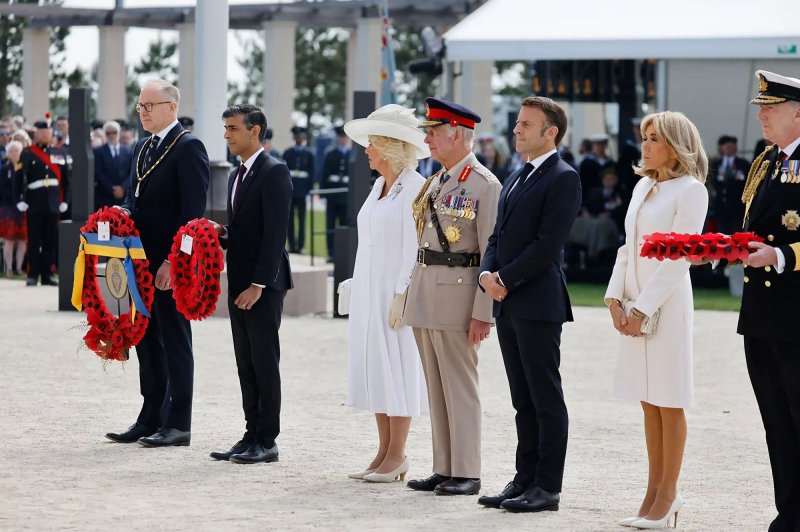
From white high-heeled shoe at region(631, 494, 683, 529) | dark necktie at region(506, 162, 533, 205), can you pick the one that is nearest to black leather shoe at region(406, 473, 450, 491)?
white high-heeled shoe at region(631, 494, 683, 529)

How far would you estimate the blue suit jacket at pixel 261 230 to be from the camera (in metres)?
8.15

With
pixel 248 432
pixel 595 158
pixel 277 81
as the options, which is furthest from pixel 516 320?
pixel 277 81

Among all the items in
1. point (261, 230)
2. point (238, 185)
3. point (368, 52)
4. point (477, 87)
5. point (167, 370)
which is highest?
point (368, 52)

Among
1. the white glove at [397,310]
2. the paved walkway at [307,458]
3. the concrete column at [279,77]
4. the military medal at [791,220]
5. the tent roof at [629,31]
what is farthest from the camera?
the concrete column at [279,77]

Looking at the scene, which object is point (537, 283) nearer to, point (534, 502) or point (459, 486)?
point (534, 502)

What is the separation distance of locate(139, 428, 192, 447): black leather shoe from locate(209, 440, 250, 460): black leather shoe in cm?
42

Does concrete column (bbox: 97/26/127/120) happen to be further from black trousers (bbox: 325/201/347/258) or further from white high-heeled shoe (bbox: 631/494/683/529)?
white high-heeled shoe (bbox: 631/494/683/529)

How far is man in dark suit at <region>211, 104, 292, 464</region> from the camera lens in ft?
26.8

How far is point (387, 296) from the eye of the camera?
25.3 ft

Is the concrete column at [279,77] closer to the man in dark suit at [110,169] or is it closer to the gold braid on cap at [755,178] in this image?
the man in dark suit at [110,169]

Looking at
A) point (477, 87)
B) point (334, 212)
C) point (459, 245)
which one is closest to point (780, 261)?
point (459, 245)

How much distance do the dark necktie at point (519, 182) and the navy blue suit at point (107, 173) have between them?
534 inches

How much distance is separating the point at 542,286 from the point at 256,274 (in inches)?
71.2

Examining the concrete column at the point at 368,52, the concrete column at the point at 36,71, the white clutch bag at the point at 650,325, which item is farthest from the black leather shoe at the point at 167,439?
the concrete column at the point at 36,71
